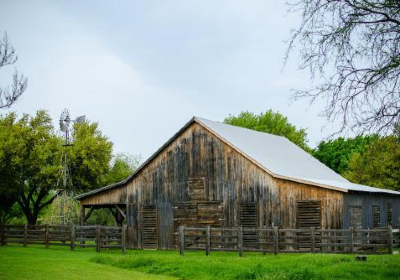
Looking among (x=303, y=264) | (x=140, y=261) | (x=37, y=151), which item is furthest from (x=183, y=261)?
(x=37, y=151)

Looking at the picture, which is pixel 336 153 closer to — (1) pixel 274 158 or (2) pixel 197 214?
(1) pixel 274 158

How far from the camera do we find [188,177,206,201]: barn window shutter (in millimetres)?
32469

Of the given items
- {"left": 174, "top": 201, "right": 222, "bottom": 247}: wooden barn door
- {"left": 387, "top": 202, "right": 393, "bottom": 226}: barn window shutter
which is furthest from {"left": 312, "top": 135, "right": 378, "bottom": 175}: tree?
{"left": 174, "top": 201, "right": 222, "bottom": 247}: wooden barn door

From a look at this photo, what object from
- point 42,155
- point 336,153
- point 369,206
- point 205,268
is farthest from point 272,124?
point 205,268

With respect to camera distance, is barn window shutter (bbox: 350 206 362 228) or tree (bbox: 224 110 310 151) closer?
barn window shutter (bbox: 350 206 362 228)

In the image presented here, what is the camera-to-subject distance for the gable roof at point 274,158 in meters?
30.7

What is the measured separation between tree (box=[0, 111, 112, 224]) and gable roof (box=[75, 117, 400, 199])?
14.7 metres

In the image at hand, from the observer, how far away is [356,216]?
99.7 ft

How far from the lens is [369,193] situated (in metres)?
31.5

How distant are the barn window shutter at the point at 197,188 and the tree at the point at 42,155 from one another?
63.2 ft

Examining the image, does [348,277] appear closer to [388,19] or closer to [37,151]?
[388,19]

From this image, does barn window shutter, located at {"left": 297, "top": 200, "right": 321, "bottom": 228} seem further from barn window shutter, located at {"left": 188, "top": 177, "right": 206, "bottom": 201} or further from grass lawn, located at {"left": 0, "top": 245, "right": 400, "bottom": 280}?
grass lawn, located at {"left": 0, "top": 245, "right": 400, "bottom": 280}

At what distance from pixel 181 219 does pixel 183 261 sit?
10.5 metres

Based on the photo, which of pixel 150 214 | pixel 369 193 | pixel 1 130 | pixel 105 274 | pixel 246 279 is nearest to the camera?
pixel 246 279
